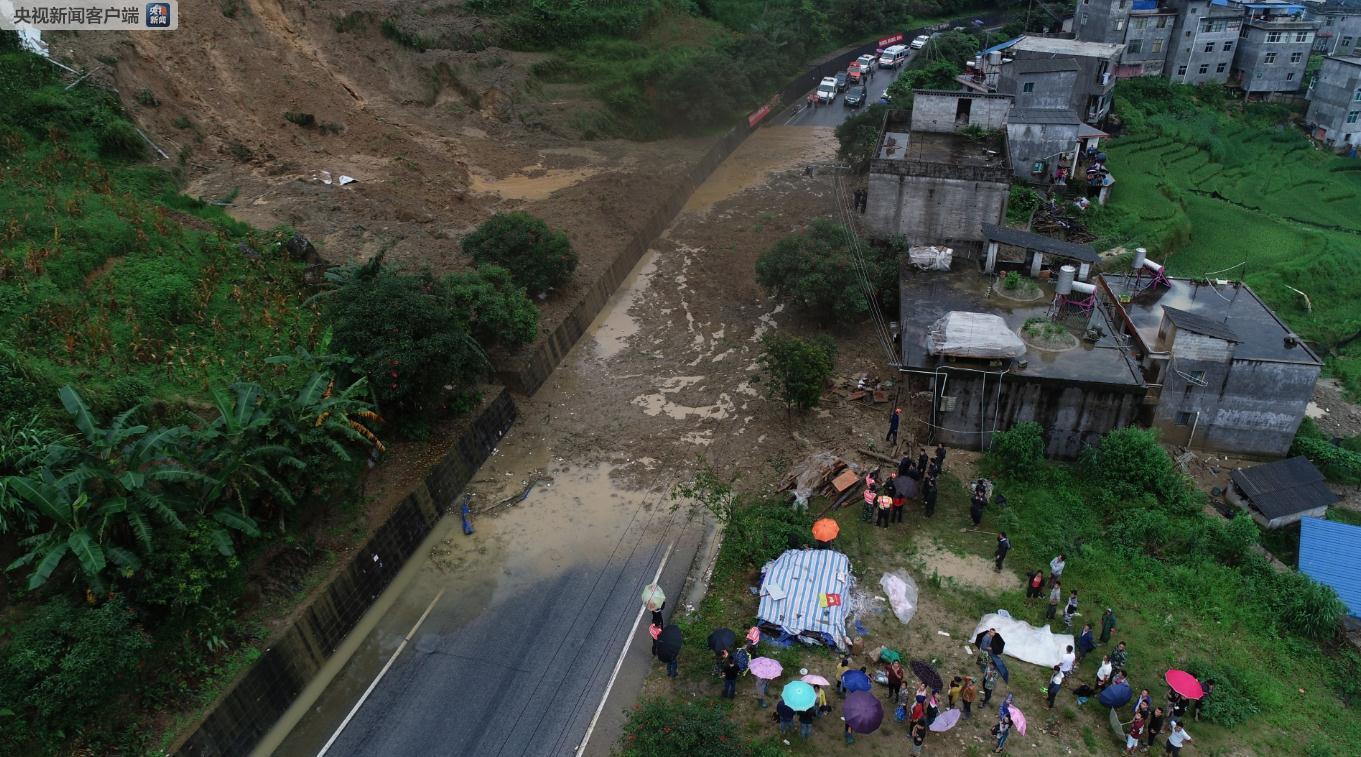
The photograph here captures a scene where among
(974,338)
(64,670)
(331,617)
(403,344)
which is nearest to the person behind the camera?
(64,670)

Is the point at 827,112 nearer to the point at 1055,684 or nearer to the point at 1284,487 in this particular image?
the point at 1284,487

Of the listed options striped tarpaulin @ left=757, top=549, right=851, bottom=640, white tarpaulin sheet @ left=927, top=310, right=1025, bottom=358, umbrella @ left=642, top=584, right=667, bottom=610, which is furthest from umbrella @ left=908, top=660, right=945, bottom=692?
white tarpaulin sheet @ left=927, top=310, right=1025, bottom=358

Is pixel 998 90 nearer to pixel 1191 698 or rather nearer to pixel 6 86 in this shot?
pixel 1191 698

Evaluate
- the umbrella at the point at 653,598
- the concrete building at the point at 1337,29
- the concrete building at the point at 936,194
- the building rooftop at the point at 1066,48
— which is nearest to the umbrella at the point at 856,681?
the umbrella at the point at 653,598

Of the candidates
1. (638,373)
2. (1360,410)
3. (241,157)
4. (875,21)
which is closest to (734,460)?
(638,373)

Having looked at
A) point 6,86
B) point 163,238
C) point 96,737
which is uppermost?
point 6,86

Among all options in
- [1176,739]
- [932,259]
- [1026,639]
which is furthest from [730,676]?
[932,259]
